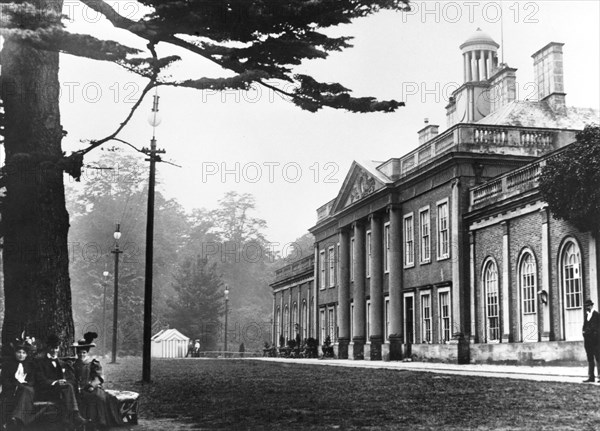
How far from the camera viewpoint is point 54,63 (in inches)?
412

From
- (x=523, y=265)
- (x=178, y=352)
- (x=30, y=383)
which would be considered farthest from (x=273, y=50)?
(x=178, y=352)

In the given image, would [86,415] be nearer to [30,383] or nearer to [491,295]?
[30,383]

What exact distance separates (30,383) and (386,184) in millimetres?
28468

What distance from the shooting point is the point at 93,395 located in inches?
371

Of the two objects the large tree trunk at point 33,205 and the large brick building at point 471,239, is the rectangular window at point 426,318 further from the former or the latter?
the large tree trunk at point 33,205

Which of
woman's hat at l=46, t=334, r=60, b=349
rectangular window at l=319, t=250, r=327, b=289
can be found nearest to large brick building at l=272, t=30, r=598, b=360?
rectangular window at l=319, t=250, r=327, b=289

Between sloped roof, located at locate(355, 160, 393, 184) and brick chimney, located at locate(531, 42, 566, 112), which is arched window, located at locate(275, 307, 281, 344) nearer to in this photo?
sloped roof, located at locate(355, 160, 393, 184)

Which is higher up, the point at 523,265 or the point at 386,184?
the point at 386,184

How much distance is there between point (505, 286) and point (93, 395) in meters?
19.8

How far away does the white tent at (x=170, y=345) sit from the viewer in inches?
2477

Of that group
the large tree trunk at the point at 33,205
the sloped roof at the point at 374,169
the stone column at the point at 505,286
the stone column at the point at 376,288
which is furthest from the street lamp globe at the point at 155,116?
the stone column at the point at 376,288

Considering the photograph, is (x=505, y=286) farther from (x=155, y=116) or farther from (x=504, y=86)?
(x=155, y=116)

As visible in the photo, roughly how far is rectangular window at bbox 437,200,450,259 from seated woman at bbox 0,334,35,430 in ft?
78.8

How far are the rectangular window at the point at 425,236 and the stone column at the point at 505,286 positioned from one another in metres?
6.40
